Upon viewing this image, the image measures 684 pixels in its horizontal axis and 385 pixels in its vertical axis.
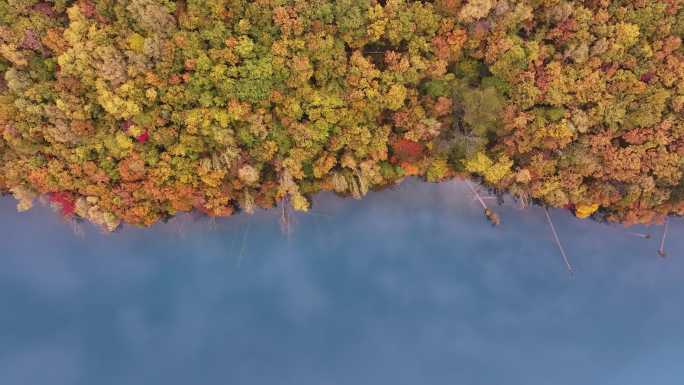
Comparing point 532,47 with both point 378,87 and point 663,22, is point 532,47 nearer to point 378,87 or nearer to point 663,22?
point 663,22

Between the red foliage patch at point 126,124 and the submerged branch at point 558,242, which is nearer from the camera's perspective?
the red foliage patch at point 126,124

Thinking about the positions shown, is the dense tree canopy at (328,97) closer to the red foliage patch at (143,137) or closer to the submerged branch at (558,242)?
the red foliage patch at (143,137)

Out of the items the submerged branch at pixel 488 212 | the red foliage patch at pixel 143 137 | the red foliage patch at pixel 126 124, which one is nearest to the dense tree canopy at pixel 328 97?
the red foliage patch at pixel 143 137

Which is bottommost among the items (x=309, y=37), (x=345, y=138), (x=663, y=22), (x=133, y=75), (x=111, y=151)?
(x=111, y=151)

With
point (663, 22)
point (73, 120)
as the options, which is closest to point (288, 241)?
point (73, 120)

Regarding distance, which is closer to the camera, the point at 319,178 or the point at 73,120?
the point at 73,120

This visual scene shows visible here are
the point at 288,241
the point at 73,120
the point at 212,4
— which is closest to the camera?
the point at 212,4

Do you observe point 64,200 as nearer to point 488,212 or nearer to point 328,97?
point 328,97
